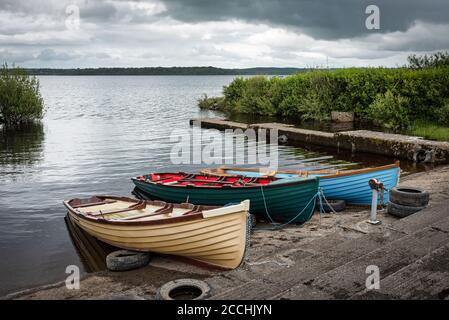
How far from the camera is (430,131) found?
20156 mm

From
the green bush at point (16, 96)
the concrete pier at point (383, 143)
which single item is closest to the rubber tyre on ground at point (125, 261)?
the concrete pier at point (383, 143)

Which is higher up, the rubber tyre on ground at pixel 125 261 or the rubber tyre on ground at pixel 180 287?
the rubber tyre on ground at pixel 180 287

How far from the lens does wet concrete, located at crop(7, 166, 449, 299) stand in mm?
5277

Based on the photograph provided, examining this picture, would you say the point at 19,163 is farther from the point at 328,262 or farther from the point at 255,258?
the point at 328,262

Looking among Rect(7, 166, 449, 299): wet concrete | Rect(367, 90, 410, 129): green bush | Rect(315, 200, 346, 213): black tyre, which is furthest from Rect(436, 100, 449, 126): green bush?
Rect(7, 166, 449, 299): wet concrete

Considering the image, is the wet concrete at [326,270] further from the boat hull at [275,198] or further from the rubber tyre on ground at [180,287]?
the boat hull at [275,198]

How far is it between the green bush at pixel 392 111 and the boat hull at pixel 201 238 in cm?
1798

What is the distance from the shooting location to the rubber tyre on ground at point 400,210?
880cm

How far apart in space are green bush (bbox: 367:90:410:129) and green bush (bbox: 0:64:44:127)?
22727mm

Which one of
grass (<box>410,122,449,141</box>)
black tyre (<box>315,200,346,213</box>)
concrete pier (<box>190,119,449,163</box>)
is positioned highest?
grass (<box>410,122,449,141</box>)

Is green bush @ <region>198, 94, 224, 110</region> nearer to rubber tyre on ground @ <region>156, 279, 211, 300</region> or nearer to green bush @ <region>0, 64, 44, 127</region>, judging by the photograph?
green bush @ <region>0, 64, 44, 127</region>

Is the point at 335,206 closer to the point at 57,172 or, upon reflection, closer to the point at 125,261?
the point at 125,261

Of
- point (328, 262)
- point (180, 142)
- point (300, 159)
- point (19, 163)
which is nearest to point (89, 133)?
point (180, 142)

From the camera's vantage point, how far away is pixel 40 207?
1226 cm
